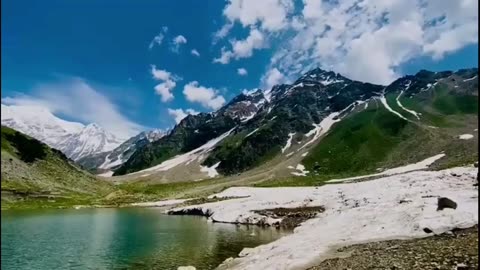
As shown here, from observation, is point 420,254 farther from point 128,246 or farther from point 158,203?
point 158,203

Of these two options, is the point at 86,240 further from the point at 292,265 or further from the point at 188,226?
the point at 292,265

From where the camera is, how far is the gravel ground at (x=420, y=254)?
2531 centimetres

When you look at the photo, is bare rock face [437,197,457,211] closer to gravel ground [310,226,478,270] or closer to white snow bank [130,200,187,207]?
gravel ground [310,226,478,270]

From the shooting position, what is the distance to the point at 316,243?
1844 inches

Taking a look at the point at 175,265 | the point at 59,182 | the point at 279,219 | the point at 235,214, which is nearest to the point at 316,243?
the point at 175,265

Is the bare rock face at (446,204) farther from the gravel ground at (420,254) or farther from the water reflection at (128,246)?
the water reflection at (128,246)

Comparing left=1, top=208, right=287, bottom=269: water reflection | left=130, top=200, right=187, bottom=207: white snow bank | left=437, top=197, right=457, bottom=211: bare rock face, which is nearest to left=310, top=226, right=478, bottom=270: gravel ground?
left=437, top=197, right=457, bottom=211: bare rock face

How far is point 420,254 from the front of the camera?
2969 centimetres

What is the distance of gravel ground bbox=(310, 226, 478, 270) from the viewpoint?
25.3 m

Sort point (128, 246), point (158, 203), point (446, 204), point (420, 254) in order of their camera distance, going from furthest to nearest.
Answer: point (158, 203) → point (128, 246) → point (446, 204) → point (420, 254)

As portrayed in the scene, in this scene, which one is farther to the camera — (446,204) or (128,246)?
(128,246)

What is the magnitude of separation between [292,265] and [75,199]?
518ft

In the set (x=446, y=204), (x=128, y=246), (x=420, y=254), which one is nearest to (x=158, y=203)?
(x=128, y=246)

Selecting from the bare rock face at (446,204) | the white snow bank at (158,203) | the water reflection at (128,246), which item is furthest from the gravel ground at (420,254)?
the white snow bank at (158,203)
